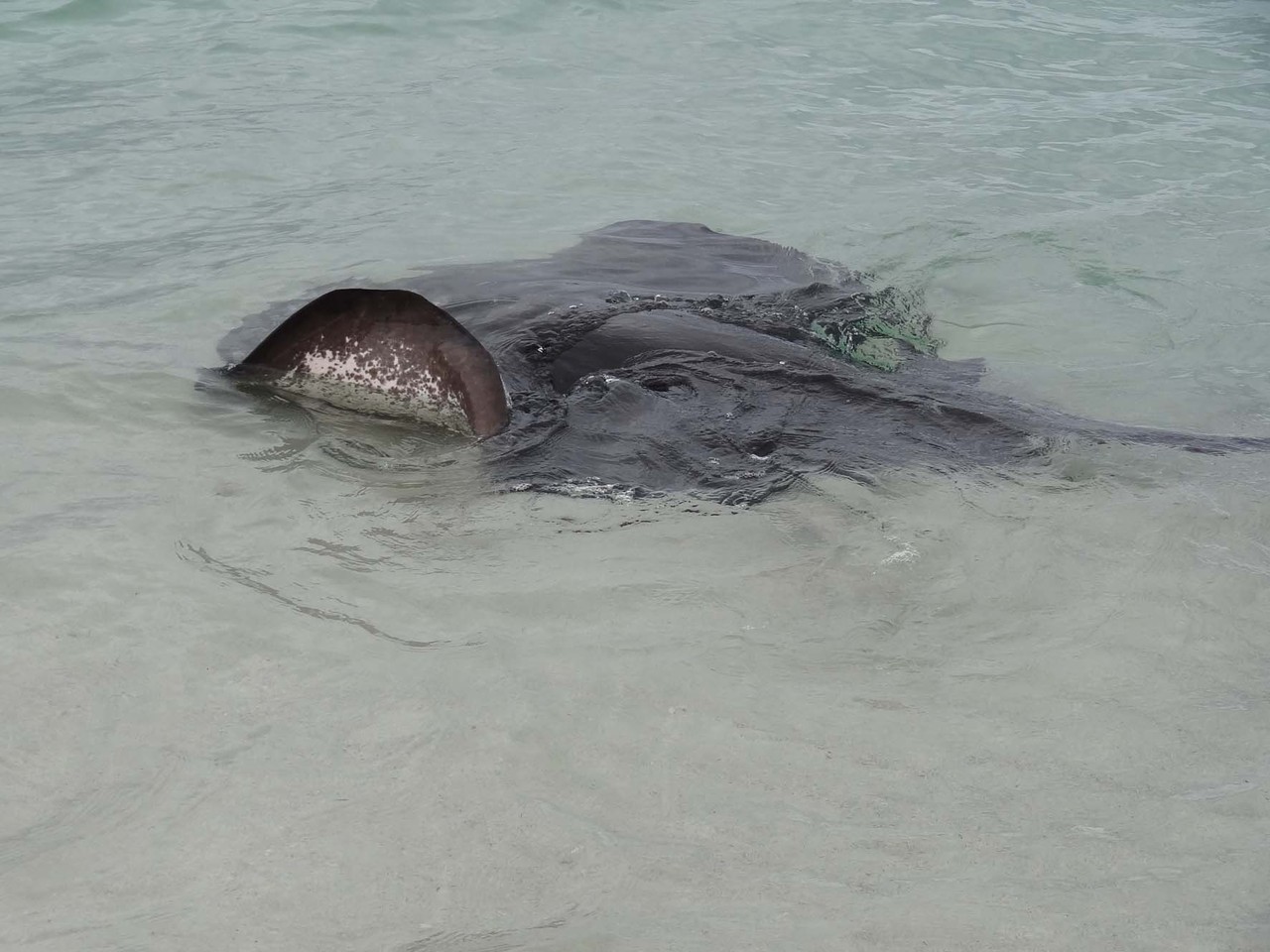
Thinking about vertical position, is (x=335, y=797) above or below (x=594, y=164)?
below

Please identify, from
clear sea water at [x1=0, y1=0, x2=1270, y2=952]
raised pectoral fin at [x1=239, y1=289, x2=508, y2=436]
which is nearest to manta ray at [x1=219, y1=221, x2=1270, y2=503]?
raised pectoral fin at [x1=239, y1=289, x2=508, y2=436]

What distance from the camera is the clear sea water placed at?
2.32 m

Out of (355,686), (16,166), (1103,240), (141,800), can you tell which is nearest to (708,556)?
(355,686)

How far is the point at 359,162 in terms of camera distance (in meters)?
8.02

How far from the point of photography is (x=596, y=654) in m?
3.05

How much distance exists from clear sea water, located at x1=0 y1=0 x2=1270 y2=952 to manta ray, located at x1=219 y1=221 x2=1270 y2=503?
0.14 meters

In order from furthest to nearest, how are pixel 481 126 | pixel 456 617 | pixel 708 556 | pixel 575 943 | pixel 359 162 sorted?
pixel 481 126
pixel 359 162
pixel 708 556
pixel 456 617
pixel 575 943

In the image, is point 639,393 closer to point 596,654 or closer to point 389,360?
point 389,360

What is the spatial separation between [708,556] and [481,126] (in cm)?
610

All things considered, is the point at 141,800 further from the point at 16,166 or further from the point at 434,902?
the point at 16,166

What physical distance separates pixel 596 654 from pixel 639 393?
140cm

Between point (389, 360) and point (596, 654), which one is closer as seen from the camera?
point (596, 654)

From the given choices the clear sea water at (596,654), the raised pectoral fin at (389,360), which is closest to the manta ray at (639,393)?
the raised pectoral fin at (389,360)

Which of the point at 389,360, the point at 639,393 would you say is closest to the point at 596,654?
the point at 639,393
